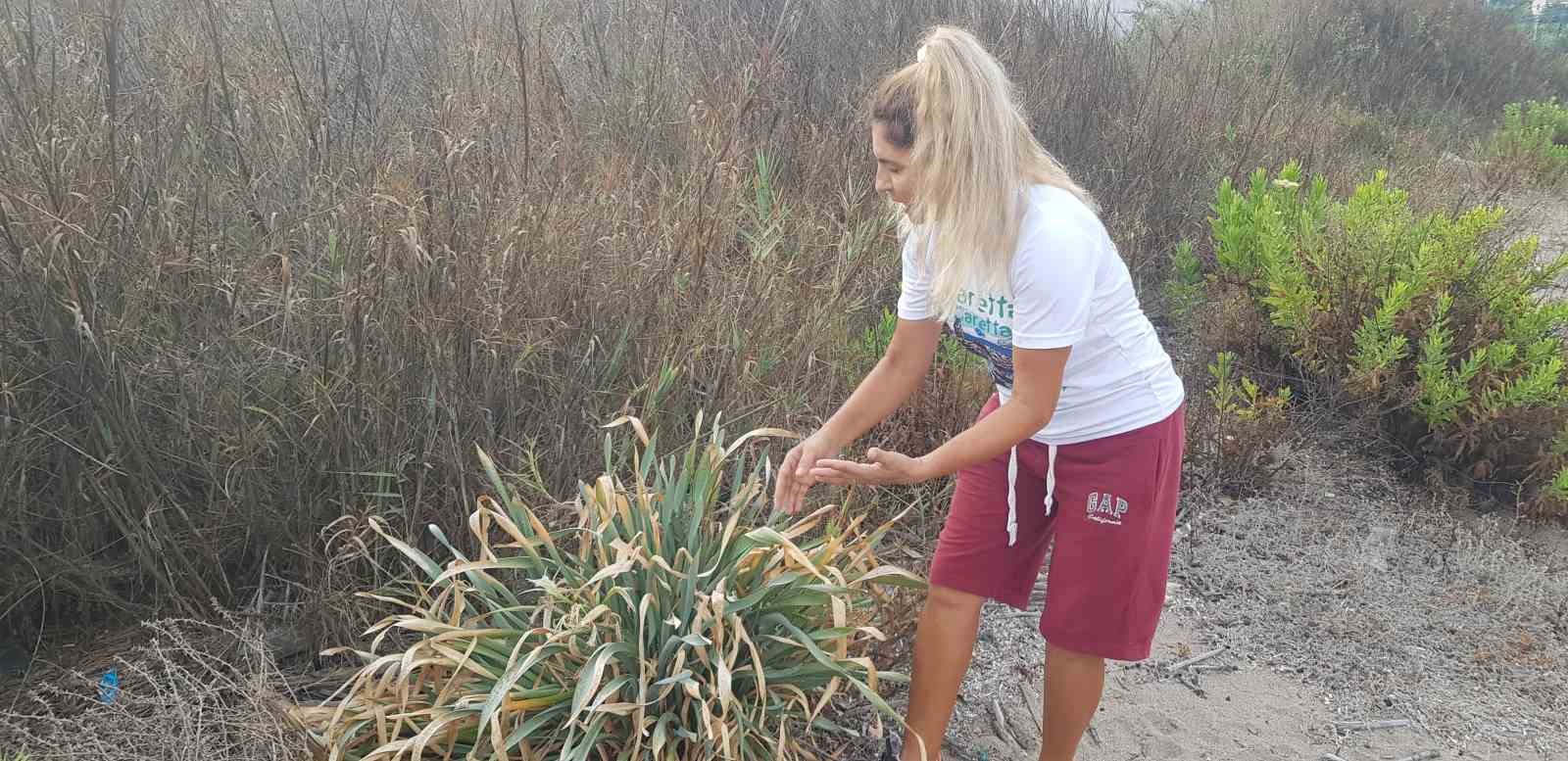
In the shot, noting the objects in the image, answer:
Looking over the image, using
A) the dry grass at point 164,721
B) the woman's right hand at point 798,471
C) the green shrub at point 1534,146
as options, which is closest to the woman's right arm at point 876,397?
the woman's right hand at point 798,471

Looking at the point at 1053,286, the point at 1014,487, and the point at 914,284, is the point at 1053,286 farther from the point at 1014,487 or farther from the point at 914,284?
the point at 1014,487

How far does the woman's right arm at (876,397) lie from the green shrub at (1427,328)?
7.91 feet

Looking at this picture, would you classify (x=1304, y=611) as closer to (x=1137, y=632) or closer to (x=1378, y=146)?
(x=1137, y=632)

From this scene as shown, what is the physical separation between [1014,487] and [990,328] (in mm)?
389

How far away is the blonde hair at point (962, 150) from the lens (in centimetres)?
204

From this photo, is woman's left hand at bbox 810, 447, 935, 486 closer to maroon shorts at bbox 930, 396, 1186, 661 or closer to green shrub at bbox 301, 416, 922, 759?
green shrub at bbox 301, 416, 922, 759

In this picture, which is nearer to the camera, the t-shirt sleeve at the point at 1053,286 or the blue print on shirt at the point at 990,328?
the t-shirt sleeve at the point at 1053,286

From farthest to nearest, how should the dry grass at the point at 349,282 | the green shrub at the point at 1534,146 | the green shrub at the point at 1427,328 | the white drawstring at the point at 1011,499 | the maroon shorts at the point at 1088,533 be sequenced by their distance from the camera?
the green shrub at the point at 1534,146 < the green shrub at the point at 1427,328 < the dry grass at the point at 349,282 < the white drawstring at the point at 1011,499 < the maroon shorts at the point at 1088,533

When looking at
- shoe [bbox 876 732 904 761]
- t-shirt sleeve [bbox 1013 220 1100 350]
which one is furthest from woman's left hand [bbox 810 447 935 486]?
shoe [bbox 876 732 904 761]

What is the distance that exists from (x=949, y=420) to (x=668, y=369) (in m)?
1.18

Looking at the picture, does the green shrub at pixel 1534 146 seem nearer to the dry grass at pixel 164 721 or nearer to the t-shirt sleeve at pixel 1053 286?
the t-shirt sleeve at pixel 1053 286

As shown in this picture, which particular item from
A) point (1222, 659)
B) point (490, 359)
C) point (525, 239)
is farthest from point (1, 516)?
point (1222, 659)

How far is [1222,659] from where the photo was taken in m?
3.28

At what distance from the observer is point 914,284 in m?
2.38
